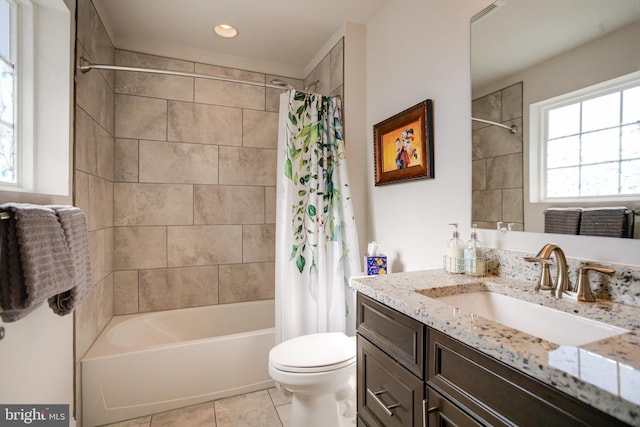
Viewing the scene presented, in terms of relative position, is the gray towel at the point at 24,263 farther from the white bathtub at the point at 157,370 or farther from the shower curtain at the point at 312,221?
the shower curtain at the point at 312,221

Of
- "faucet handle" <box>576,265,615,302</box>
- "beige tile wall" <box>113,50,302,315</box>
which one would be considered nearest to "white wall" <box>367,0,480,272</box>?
"faucet handle" <box>576,265,615,302</box>

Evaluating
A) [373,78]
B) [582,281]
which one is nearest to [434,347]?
[582,281]

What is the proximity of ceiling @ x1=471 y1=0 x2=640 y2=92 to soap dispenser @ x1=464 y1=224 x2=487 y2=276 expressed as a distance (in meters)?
0.68

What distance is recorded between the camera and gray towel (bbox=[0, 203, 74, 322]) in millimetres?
914

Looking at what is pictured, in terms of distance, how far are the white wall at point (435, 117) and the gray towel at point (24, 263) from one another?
5.24ft

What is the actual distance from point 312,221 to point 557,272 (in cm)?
132

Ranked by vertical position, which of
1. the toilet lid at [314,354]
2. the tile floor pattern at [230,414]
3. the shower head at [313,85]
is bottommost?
the tile floor pattern at [230,414]

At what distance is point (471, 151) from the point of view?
135 centimetres

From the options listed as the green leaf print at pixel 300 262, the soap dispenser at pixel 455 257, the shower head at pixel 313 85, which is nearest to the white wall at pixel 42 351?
the green leaf print at pixel 300 262

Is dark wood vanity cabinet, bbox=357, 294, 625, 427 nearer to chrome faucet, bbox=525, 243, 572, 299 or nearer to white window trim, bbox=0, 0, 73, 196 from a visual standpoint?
chrome faucet, bbox=525, 243, 572, 299

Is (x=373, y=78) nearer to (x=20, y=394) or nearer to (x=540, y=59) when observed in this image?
(x=540, y=59)

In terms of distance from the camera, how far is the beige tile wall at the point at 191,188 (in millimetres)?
2361

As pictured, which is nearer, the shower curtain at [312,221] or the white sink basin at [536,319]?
the white sink basin at [536,319]

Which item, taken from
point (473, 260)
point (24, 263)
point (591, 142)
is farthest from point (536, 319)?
point (24, 263)
